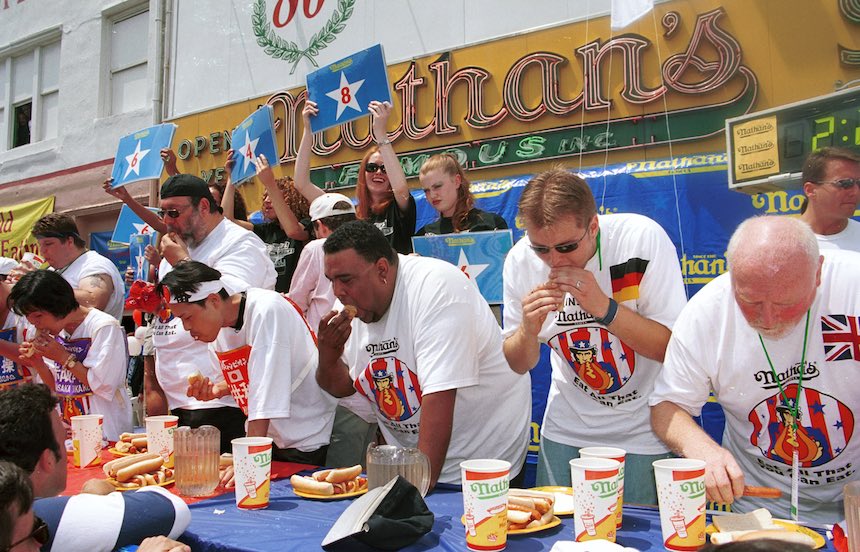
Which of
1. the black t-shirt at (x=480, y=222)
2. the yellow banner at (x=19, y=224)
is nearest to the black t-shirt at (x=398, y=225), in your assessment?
the black t-shirt at (x=480, y=222)

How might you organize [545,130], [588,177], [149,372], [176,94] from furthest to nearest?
[176,94] → [545,130] → [588,177] → [149,372]

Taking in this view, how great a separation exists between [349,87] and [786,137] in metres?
2.68

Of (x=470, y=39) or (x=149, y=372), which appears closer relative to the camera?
(x=149, y=372)

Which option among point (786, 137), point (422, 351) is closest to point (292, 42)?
point (786, 137)

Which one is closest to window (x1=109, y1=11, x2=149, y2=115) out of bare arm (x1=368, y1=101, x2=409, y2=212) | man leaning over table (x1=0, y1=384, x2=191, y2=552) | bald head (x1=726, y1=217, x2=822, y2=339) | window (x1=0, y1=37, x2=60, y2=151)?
window (x1=0, y1=37, x2=60, y2=151)

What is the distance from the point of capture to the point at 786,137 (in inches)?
140

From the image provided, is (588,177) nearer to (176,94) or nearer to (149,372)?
(149,372)

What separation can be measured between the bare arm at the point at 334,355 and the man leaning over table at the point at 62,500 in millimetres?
856

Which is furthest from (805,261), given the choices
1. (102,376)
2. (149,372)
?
(149,372)

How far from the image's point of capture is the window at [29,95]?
1098cm

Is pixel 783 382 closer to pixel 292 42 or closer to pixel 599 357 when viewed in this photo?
pixel 599 357

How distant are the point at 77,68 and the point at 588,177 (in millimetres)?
8957

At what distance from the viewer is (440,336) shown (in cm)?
225

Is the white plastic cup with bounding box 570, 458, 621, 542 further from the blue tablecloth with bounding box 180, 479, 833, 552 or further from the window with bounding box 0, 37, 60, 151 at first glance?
the window with bounding box 0, 37, 60, 151
